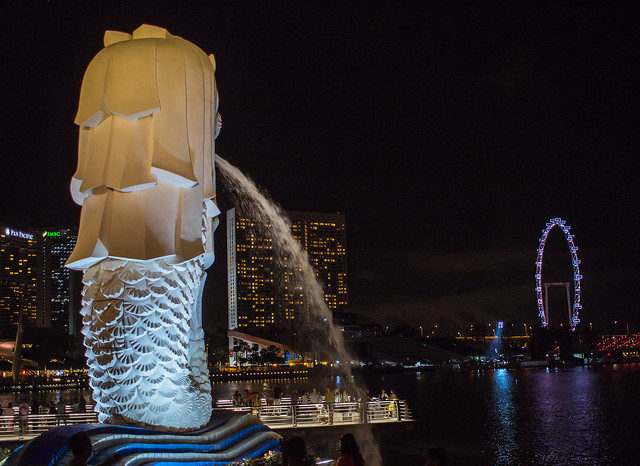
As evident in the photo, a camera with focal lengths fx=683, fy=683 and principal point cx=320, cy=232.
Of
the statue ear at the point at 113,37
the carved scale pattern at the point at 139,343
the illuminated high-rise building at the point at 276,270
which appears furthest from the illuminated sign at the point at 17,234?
the carved scale pattern at the point at 139,343

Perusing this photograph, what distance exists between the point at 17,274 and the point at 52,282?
942 cm

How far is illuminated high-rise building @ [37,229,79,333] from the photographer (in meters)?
176

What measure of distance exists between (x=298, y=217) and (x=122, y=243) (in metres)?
113

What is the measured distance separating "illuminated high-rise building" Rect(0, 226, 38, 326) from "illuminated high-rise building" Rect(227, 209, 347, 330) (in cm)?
5566

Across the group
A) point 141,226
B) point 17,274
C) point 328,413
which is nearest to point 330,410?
point 328,413

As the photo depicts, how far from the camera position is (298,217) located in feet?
422

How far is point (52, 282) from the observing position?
581ft

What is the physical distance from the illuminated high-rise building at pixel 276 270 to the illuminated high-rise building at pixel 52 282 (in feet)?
168

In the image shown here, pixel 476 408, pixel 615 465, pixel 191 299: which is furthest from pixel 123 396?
pixel 476 408

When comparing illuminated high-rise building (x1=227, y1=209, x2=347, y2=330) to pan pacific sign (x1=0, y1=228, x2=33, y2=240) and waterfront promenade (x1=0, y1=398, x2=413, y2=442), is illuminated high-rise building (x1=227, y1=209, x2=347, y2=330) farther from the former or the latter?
waterfront promenade (x1=0, y1=398, x2=413, y2=442)

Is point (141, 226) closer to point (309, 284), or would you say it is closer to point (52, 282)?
point (309, 284)

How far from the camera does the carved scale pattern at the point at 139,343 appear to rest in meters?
15.9

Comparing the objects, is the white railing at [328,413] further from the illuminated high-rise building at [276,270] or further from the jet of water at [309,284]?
the illuminated high-rise building at [276,270]

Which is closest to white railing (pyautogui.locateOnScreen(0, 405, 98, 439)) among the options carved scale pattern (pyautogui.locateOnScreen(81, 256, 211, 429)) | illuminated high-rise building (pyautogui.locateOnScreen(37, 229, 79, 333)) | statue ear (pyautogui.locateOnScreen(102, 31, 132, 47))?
carved scale pattern (pyautogui.locateOnScreen(81, 256, 211, 429))
